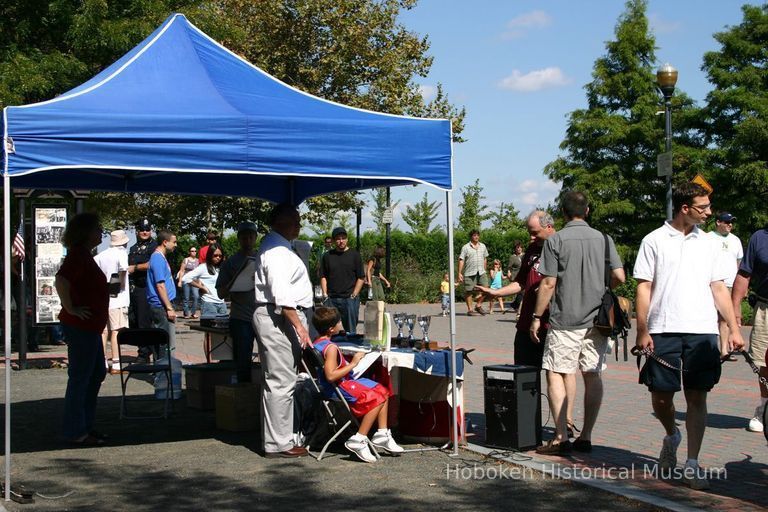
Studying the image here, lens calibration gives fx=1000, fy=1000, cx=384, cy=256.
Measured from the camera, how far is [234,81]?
8422 mm

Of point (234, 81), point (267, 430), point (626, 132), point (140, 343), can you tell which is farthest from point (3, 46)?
point (626, 132)

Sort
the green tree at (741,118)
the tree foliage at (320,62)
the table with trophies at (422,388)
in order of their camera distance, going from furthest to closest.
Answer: the green tree at (741,118), the tree foliage at (320,62), the table with trophies at (422,388)

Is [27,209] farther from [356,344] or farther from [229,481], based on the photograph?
[229,481]

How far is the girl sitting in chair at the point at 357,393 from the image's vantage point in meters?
7.79

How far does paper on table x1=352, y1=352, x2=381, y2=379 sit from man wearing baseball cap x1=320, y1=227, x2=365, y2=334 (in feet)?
20.2

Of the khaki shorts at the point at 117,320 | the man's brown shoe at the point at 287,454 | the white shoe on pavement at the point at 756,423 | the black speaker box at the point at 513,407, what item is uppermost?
the khaki shorts at the point at 117,320

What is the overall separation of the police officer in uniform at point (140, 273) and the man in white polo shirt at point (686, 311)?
8.47 metres

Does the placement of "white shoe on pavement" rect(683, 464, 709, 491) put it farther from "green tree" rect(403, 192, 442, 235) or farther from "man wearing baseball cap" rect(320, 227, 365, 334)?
"green tree" rect(403, 192, 442, 235)

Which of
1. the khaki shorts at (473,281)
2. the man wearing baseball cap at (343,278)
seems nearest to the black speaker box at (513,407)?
the man wearing baseball cap at (343,278)

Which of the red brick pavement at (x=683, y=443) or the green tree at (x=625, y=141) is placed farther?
the green tree at (x=625, y=141)

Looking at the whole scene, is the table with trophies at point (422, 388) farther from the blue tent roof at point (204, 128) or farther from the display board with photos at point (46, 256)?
the display board with photos at point (46, 256)

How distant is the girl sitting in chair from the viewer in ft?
25.6

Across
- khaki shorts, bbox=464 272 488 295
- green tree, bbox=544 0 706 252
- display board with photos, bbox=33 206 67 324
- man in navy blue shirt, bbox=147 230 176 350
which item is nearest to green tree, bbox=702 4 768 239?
green tree, bbox=544 0 706 252

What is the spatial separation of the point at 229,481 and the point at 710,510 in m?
3.29
